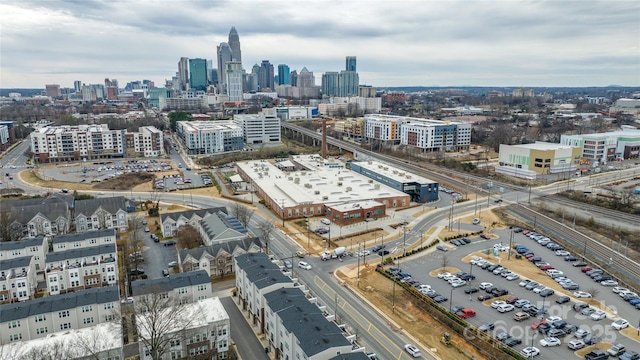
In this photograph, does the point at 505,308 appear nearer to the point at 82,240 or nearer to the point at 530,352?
the point at 530,352

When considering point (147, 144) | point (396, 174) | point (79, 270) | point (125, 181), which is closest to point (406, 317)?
point (79, 270)

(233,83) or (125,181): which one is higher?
(233,83)

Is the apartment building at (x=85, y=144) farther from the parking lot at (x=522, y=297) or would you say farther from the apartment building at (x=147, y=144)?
the parking lot at (x=522, y=297)

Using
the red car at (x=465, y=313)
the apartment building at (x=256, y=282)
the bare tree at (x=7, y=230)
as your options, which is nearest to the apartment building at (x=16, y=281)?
the bare tree at (x=7, y=230)

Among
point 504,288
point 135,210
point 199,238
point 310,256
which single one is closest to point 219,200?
point 135,210

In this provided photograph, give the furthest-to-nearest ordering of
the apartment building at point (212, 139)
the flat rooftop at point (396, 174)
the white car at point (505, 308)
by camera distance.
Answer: the apartment building at point (212, 139)
the flat rooftop at point (396, 174)
the white car at point (505, 308)
